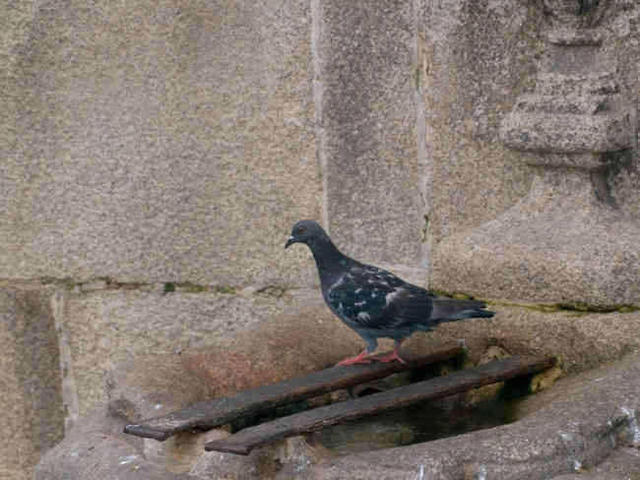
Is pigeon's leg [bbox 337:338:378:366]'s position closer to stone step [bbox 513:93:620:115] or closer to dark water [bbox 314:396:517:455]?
dark water [bbox 314:396:517:455]

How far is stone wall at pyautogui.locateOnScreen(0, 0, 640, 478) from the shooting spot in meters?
3.38

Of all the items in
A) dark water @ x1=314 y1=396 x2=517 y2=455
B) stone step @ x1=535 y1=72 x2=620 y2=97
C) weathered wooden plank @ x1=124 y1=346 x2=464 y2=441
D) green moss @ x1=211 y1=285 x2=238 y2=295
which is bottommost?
dark water @ x1=314 y1=396 x2=517 y2=455

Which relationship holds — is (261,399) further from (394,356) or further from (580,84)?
(580,84)

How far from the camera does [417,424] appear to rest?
3045 mm

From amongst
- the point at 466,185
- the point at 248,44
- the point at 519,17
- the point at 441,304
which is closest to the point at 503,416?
the point at 441,304

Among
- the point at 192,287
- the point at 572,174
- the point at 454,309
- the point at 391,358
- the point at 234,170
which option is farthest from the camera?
the point at 192,287

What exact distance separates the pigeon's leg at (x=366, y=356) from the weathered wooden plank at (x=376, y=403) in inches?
10.2

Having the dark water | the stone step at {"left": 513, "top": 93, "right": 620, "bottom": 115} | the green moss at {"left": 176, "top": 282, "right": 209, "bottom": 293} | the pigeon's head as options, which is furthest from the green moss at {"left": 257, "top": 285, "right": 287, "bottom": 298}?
the stone step at {"left": 513, "top": 93, "right": 620, "bottom": 115}

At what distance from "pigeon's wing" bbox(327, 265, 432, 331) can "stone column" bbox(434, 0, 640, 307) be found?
0.98 ft

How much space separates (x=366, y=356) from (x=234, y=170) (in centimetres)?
88

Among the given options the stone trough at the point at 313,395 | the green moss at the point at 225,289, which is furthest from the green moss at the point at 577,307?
the green moss at the point at 225,289

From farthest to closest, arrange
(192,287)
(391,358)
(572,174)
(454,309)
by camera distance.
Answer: (192,287), (572,174), (391,358), (454,309)

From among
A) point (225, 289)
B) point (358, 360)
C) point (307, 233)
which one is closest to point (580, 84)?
point (307, 233)

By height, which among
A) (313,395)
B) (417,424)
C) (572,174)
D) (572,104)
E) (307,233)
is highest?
(572,104)
